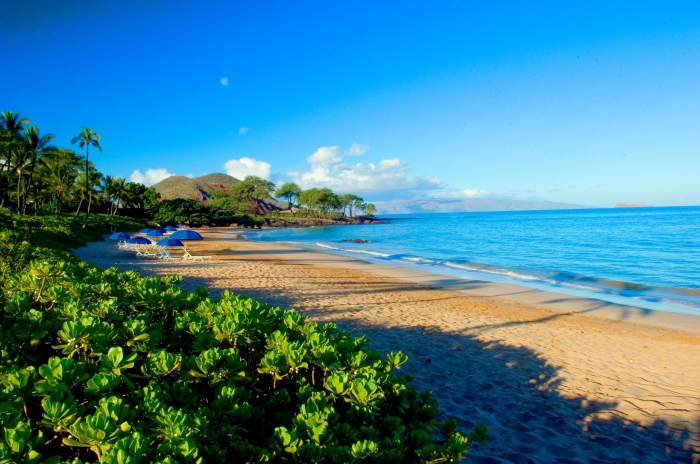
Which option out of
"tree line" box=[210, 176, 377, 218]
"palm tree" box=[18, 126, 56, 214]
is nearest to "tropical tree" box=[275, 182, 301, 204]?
"tree line" box=[210, 176, 377, 218]

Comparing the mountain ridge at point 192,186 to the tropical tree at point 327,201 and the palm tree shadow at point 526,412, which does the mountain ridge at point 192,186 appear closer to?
the tropical tree at point 327,201

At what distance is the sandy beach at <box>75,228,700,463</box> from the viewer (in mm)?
4223

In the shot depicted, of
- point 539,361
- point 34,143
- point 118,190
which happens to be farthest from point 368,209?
point 539,361

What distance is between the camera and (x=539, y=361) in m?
6.44

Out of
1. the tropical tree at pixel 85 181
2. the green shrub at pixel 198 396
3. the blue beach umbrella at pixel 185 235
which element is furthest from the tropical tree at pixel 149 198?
the green shrub at pixel 198 396

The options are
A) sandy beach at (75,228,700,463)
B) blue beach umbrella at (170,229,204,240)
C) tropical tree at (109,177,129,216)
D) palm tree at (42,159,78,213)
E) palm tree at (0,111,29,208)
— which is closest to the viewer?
sandy beach at (75,228,700,463)

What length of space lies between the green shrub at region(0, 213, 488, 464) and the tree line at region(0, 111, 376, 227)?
109ft

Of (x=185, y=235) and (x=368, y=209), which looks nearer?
(x=185, y=235)

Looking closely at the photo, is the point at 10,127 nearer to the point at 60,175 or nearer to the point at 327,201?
the point at 60,175

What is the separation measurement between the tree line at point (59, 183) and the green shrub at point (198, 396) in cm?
3327

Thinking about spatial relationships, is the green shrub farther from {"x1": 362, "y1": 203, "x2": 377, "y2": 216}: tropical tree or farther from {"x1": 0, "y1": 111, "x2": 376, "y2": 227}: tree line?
{"x1": 362, "y1": 203, "x2": 377, "y2": 216}: tropical tree

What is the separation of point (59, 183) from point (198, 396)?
45142 mm

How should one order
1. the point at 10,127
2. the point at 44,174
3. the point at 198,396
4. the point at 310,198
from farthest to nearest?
the point at 310,198 → the point at 44,174 → the point at 10,127 → the point at 198,396

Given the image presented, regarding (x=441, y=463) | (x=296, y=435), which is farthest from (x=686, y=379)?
(x=296, y=435)
